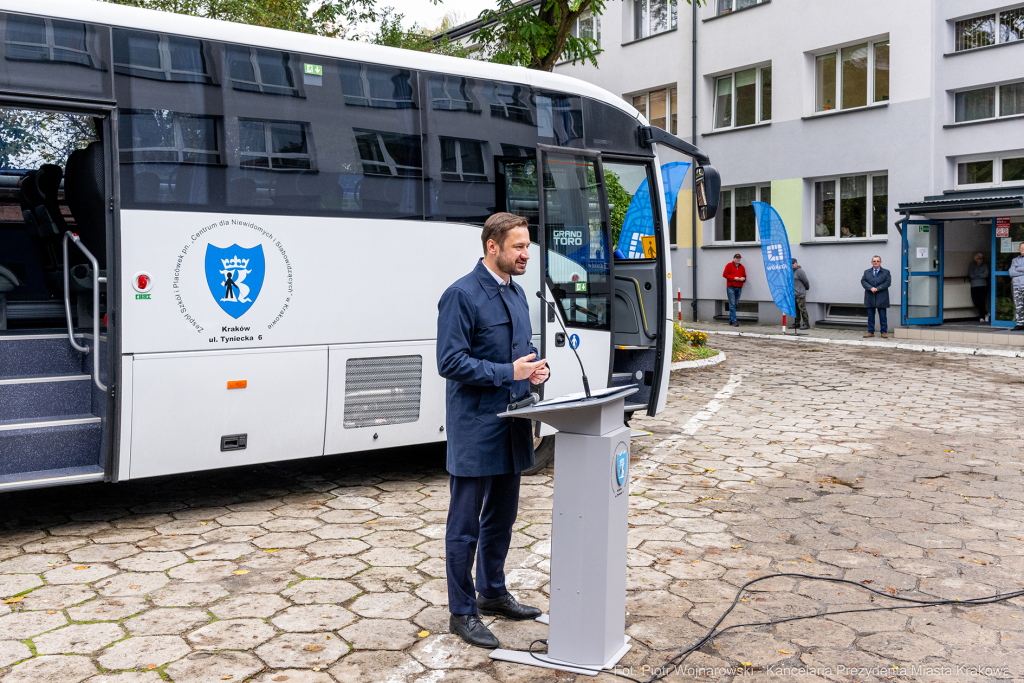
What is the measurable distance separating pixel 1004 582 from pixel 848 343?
15325 mm

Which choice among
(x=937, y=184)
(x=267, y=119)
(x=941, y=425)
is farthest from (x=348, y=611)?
(x=937, y=184)

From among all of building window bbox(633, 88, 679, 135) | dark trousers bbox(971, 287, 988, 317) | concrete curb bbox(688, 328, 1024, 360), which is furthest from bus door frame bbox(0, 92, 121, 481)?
building window bbox(633, 88, 679, 135)

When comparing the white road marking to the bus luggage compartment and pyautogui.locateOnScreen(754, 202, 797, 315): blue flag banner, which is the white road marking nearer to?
the bus luggage compartment

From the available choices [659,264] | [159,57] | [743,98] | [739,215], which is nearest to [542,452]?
[659,264]

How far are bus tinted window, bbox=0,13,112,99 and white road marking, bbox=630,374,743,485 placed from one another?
4.83 metres

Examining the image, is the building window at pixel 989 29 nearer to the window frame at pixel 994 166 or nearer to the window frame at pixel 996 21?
the window frame at pixel 996 21

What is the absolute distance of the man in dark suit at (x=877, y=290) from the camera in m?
21.1

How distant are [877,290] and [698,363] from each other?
25.7 feet

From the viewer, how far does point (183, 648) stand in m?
4.17

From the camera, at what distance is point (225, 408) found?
20.0ft

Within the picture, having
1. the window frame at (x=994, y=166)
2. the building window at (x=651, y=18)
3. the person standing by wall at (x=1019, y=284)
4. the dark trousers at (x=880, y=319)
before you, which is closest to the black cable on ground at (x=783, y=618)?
the person standing by wall at (x=1019, y=284)

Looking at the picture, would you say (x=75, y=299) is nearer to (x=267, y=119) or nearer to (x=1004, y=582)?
(x=267, y=119)

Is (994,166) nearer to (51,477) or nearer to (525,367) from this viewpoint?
(525,367)

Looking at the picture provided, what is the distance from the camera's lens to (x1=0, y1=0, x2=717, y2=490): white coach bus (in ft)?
18.8
